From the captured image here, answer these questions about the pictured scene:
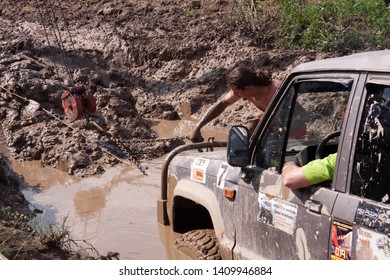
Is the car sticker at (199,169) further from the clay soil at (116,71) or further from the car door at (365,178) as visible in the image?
the clay soil at (116,71)

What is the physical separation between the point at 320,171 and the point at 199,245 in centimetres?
172

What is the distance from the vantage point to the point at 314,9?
12.8 metres

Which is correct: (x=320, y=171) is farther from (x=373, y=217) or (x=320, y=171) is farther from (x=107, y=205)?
(x=107, y=205)

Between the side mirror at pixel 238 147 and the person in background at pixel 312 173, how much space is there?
386 millimetres

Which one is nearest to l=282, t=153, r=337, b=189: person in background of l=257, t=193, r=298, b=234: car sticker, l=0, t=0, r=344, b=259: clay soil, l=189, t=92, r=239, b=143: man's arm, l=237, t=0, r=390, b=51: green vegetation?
l=257, t=193, r=298, b=234: car sticker

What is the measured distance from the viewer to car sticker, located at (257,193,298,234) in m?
3.29

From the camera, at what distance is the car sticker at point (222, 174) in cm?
395

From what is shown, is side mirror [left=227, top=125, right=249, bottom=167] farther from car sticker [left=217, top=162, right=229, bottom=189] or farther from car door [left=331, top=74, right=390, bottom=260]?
car door [left=331, top=74, right=390, bottom=260]

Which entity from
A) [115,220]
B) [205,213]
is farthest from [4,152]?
[205,213]

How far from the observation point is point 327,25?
1269cm

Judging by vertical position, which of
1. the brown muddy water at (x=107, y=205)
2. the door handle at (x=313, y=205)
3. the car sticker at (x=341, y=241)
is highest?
the door handle at (x=313, y=205)

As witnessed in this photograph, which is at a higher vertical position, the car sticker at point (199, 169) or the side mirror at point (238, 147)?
the side mirror at point (238, 147)

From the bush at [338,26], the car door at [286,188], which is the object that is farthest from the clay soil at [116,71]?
the car door at [286,188]

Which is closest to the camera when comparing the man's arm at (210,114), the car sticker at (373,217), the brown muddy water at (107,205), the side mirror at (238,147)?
the car sticker at (373,217)
